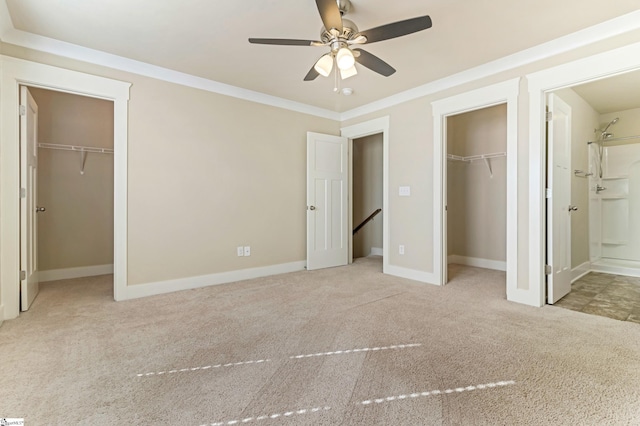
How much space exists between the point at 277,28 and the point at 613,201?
5371mm

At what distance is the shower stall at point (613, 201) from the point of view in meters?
4.38

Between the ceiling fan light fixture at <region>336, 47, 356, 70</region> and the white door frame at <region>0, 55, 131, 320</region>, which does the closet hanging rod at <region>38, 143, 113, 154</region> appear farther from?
the ceiling fan light fixture at <region>336, 47, 356, 70</region>

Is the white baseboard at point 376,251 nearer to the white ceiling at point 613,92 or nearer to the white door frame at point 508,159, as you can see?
the white door frame at point 508,159

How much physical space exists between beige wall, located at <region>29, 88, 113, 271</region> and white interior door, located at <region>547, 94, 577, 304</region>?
5436mm

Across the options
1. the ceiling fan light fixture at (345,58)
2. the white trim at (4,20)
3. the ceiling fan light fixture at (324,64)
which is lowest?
the ceiling fan light fixture at (345,58)

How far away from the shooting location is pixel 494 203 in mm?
4770

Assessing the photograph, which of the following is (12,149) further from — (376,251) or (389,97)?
(376,251)

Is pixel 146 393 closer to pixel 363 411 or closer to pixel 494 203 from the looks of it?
pixel 363 411

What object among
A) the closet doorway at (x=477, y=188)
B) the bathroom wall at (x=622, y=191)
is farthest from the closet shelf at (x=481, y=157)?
the bathroom wall at (x=622, y=191)

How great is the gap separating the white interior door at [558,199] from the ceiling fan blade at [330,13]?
229 cm

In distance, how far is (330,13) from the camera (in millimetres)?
1899

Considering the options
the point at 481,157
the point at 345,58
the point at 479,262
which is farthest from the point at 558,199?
the point at 345,58

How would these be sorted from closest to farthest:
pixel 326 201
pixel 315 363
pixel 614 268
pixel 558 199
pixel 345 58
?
pixel 315 363 < pixel 345 58 < pixel 558 199 < pixel 614 268 < pixel 326 201

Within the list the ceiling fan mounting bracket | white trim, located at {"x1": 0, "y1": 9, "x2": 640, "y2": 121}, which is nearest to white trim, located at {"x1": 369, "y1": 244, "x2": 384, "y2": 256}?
white trim, located at {"x1": 0, "y1": 9, "x2": 640, "y2": 121}
